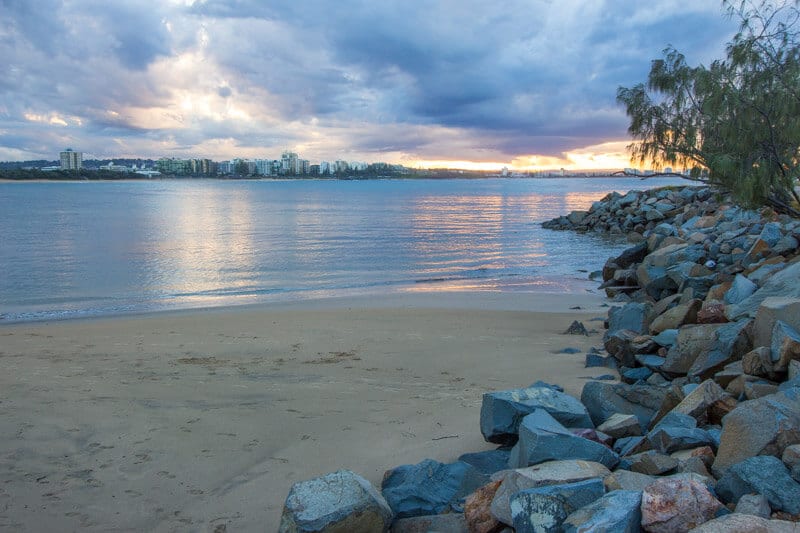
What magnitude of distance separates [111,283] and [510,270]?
12.9m

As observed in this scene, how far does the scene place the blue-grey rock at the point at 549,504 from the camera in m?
3.29

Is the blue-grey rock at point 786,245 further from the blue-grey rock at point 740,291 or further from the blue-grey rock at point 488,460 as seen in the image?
the blue-grey rock at point 488,460

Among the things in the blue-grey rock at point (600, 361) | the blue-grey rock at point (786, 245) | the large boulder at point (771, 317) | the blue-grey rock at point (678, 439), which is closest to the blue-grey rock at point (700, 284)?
the blue-grey rock at point (786, 245)

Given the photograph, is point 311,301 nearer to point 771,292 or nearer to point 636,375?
point 636,375

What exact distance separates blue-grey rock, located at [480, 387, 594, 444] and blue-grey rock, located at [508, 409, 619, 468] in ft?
2.42

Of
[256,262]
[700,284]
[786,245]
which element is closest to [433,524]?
[700,284]

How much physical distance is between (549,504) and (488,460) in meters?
1.55

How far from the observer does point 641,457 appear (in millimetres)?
4004

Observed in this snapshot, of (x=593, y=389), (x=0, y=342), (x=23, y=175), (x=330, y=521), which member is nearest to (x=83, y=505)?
(x=330, y=521)

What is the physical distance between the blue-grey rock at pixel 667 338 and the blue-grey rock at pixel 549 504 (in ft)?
15.1

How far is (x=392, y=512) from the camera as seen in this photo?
400 cm

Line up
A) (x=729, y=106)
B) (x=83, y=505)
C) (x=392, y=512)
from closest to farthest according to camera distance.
A: (x=392, y=512) < (x=83, y=505) < (x=729, y=106)

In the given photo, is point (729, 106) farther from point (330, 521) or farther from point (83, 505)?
point (83, 505)

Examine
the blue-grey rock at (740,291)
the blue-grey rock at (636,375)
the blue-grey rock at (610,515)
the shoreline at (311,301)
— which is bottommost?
the shoreline at (311,301)
